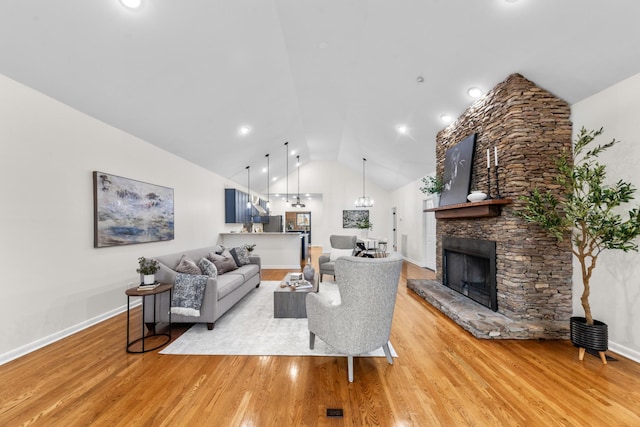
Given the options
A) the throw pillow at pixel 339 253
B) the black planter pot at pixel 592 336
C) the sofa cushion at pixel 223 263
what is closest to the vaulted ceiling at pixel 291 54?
the sofa cushion at pixel 223 263

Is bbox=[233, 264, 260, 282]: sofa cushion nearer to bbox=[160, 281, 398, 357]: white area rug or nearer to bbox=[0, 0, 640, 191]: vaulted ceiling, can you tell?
bbox=[160, 281, 398, 357]: white area rug

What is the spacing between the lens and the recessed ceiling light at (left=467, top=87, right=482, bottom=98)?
137 inches

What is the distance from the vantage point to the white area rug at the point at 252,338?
2.64 meters

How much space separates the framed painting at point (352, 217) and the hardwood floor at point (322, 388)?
27.3 ft

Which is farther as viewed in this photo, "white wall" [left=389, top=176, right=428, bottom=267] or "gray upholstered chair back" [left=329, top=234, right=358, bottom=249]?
"white wall" [left=389, top=176, right=428, bottom=267]

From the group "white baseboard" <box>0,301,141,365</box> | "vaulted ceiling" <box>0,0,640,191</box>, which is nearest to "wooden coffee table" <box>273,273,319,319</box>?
"white baseboard" <box>0,301,141,365</box>

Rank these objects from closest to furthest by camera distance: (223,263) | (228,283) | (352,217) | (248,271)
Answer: (228,283) < (223,263) < (248,271) < (352,217)

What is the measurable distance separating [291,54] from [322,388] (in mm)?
4122

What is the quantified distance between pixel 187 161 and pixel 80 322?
3.40 meters

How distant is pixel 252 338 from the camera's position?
2934 millimetres

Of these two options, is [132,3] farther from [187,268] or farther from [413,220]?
[413,220]

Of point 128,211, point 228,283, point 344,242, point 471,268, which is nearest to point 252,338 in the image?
point 228,283

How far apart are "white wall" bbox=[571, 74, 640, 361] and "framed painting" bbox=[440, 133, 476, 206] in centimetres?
128

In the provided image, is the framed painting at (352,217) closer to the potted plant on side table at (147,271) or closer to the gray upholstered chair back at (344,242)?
the gray upholstered chair back at (344,242)
